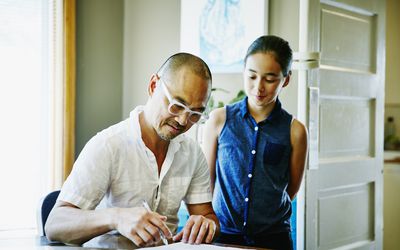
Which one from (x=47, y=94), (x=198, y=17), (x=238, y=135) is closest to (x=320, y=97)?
(x=238, y=135)

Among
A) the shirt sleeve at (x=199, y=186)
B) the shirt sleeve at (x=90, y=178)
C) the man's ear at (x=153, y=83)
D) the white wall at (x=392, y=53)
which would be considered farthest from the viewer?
the white wall at (x=392, y=53)

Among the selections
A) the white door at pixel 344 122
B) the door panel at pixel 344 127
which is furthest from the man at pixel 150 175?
the door panel at pixel 344 127

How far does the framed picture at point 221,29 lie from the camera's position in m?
3.21

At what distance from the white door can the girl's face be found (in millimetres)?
707

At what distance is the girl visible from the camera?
6.16 ft

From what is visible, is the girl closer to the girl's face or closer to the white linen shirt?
the girl's face

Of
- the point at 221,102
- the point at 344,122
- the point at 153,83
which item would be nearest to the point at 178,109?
the point at 153,83

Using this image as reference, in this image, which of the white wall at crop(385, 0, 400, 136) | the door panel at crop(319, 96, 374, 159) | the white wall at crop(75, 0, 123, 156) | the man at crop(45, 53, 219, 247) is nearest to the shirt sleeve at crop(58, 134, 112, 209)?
the man at crop(45, 53, 219, 247)

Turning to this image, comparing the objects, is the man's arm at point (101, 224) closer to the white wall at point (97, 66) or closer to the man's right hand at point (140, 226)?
the man's right hand at point (140, 226)

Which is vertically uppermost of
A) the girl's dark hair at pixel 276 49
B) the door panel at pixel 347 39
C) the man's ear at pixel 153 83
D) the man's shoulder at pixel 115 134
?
the door panel at pixel 347 39

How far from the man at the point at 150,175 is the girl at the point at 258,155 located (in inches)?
11.0

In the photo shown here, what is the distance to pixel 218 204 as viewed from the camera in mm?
1979

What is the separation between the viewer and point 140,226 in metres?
1.29

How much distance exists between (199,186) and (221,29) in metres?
1.89
